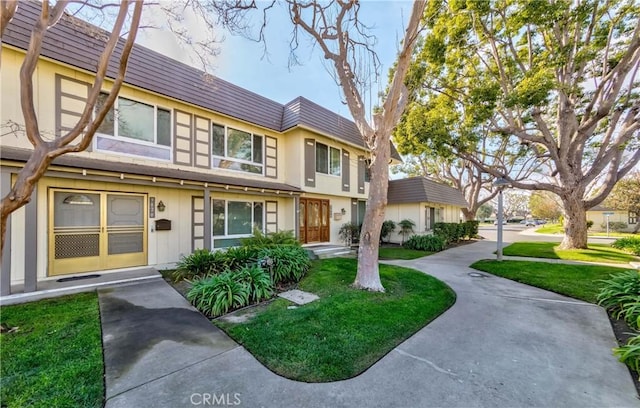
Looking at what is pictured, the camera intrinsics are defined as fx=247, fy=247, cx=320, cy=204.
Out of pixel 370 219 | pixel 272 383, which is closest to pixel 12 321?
pixel 272 383

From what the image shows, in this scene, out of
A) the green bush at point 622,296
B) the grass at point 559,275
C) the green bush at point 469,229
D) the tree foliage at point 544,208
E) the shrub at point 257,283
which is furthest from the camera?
the tree foliage at point 544,208

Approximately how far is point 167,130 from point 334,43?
5.84 metres

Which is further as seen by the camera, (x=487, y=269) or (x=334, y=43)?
(x=487, y=269)

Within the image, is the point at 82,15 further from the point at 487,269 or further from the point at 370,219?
the point at 487,269

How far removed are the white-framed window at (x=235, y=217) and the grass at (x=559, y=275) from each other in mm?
8518

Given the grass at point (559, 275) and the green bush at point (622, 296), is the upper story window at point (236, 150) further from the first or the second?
the green bush at point (622, 296)

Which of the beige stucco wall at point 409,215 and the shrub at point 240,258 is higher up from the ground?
the beige stucco wall at point 409,215

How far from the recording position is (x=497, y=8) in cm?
939

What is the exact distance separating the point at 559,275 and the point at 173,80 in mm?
13301

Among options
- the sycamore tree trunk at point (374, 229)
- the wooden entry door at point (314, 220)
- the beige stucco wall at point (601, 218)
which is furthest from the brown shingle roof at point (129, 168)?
the beige stucco wall at point (601, 218)

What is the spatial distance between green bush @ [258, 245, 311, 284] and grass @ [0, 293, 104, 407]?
10.8 feet

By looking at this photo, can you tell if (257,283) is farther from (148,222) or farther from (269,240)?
(148,222)

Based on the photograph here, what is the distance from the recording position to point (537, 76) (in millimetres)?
8625

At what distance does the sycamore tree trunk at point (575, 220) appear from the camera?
38.2 ft
